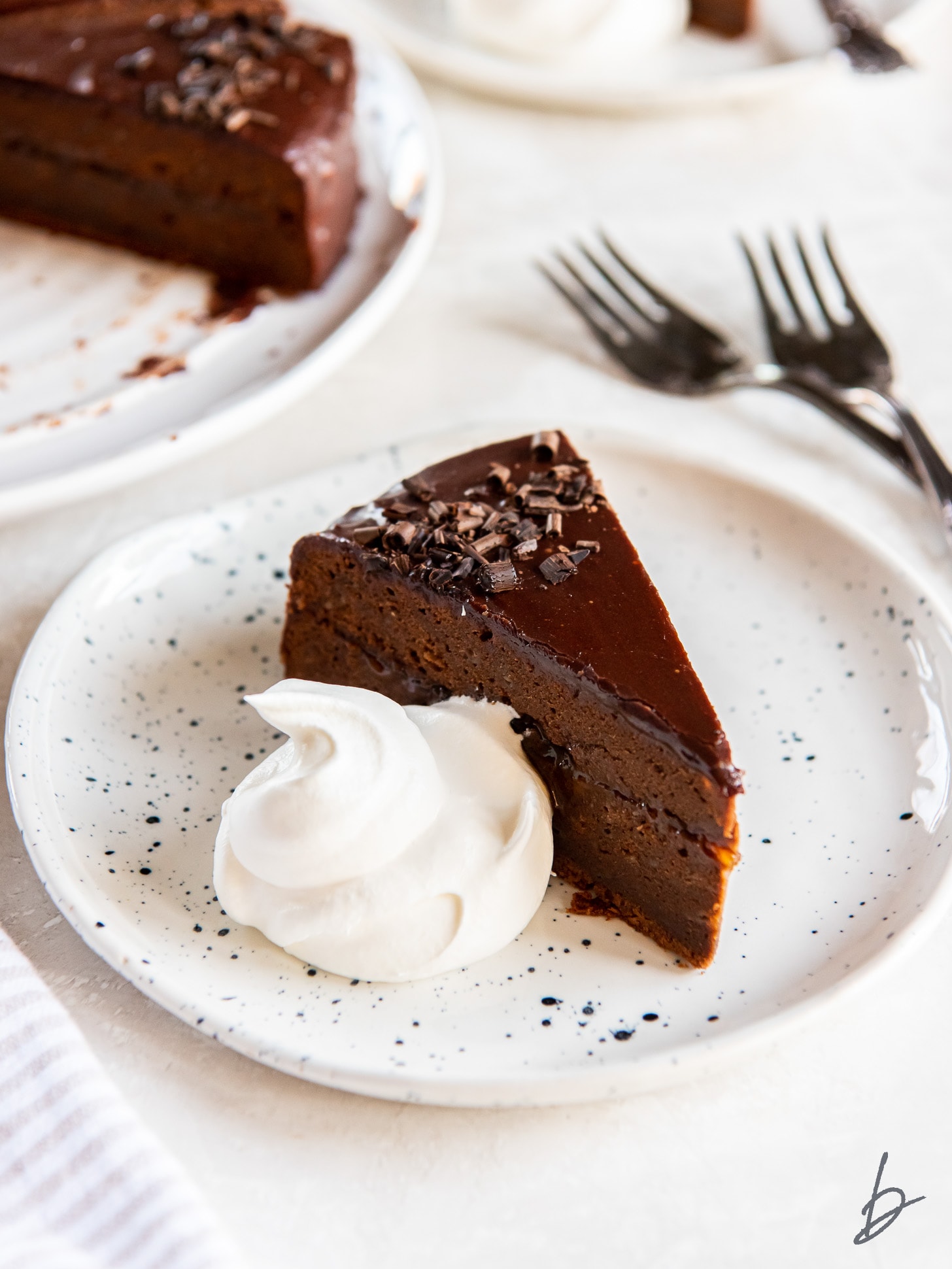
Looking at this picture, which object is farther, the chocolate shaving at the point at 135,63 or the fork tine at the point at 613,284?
the chocolate shaving at the point at 135,63

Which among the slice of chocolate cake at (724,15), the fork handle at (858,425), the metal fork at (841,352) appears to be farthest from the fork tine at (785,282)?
the slice of chocolate cake at (724,15)

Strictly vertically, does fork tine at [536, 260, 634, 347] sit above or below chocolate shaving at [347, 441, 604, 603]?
below

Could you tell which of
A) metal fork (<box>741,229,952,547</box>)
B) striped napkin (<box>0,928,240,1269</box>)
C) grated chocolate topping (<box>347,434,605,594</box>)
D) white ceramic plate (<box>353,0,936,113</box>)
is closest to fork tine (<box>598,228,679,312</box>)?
metal fork (<box>741,229,952,547</box>)

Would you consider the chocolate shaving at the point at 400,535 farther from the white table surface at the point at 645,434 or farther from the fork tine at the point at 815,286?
the fork tine at the point at 815,286

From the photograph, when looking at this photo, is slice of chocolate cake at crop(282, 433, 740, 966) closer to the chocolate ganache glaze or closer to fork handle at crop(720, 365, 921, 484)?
the chocolate ganache glaze

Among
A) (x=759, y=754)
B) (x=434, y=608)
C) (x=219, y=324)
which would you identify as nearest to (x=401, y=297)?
(x=219, y=324)

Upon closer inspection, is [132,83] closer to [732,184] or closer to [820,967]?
[732,184]

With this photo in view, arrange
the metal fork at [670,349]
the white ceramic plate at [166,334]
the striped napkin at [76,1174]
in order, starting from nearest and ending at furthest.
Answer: the striped napkin at [76,1174], the white ceramic plate at [166,334], the metal fork at [670,349]
